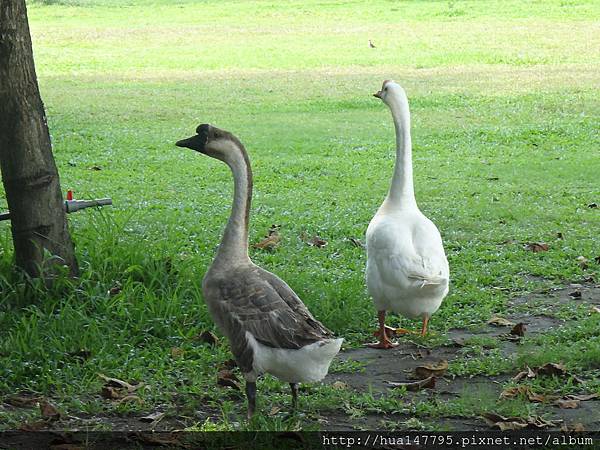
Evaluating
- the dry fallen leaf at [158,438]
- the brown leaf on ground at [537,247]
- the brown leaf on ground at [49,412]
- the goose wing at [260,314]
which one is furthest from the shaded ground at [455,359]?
the brown leaf on ground at [49,412]

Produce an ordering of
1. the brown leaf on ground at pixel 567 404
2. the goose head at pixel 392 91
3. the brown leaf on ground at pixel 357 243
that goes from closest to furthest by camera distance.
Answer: the brown leaf on ground at pixel 567 404 → the goose head at pixel 392 91 → the brown leaf on ground at pixel 357 243

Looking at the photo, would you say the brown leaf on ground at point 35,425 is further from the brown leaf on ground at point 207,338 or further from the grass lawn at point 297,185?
the brown leaf on ground at point 207,338

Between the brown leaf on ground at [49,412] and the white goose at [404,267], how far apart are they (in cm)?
212

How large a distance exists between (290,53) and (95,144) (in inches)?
422

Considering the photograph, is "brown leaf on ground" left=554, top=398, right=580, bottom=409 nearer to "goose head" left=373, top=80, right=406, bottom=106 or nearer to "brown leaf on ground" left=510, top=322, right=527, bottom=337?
"brown leaf on ground" left=510, top=322, right=527, bottom=337

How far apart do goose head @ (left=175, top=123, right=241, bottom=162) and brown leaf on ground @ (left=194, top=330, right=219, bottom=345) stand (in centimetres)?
143

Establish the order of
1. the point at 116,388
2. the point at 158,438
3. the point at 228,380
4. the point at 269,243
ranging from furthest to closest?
the point at 269,243 → the point at 228,380 → the point at 116,388 → the point at 158,438

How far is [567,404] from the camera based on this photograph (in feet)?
16.6

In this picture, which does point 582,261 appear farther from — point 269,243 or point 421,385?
point 421,385

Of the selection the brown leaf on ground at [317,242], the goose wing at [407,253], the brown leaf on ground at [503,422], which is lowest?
the brown leaf on ground at [317,242]

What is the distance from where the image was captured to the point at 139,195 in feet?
33.4

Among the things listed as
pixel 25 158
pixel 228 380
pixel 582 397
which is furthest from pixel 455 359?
pixel 25 158

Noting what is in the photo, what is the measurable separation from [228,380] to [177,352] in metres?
0.55

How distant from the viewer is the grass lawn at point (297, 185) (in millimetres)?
5684
